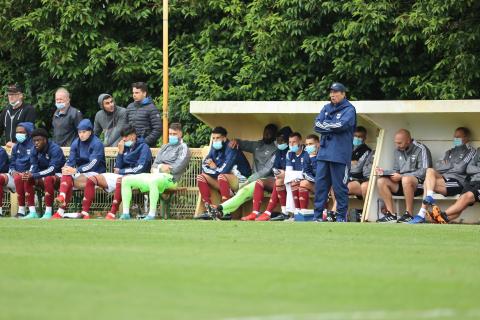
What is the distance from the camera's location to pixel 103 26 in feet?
90.6

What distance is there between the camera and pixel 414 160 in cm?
1962

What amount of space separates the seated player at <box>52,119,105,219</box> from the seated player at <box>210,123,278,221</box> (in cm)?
A: 205

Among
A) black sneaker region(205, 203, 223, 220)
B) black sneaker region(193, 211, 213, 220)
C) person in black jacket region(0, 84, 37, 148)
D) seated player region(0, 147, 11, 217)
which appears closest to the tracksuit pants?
black sneaker region(205, 203, 223, 220)

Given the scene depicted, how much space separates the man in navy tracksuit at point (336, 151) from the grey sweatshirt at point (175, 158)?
290 cm

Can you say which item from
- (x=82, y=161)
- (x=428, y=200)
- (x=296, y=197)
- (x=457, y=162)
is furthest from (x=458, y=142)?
(x=82, y=161)

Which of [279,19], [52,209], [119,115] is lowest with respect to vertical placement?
A: [52,209]

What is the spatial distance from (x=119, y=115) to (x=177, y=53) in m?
5.12

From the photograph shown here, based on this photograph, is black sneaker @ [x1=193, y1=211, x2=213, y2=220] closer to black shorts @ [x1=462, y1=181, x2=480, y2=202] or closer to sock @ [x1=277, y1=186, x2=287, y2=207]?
sock @ [x1=277, y1=186, x2=287, y2=207]

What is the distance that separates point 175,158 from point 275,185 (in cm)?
178

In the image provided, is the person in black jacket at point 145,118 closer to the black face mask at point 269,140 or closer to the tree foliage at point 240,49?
the black face mask at point 269,140

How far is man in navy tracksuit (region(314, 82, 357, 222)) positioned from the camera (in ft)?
61.1

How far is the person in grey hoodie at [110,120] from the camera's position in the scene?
72.1ft

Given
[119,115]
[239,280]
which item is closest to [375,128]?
[119,115]

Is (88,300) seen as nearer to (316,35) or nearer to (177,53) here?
(316,35)
